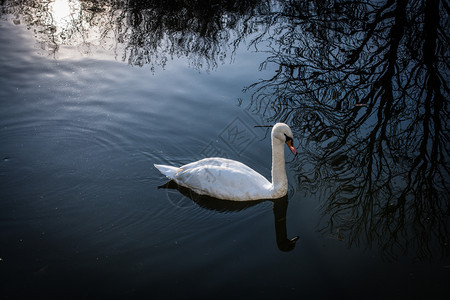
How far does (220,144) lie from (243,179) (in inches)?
55.6

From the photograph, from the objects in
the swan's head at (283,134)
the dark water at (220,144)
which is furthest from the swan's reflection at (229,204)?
the swan's head at (283,134)

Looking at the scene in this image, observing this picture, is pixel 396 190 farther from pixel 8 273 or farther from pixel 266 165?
pixel 8 273

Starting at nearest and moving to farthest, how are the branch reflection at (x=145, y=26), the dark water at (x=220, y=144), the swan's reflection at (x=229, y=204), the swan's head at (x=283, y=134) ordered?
the dark water at (x=220, y=144) < the swan's reflection at (x=229, y=204) < the swan's head at (x=283, y=134) < the branch reflection at (x=145, y=26)

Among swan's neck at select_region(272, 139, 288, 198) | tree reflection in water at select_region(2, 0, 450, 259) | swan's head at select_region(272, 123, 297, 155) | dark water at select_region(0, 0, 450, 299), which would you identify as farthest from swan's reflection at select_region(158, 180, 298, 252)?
swan's head at select_region(272, 123, 297, 155)

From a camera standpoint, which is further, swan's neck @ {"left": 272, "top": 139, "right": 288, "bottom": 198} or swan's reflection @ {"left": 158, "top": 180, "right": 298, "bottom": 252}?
swan's neck @ {"left": 272, "top": 139, "right": 288, "bottom": 198}

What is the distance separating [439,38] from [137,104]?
7.57 meters

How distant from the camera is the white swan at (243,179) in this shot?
618cm

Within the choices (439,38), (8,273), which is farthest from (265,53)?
(8,273)

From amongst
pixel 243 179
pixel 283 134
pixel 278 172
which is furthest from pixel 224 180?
pixel 283 134

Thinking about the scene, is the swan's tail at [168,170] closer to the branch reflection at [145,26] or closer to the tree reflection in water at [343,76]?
the tree reflection in water at [343,76]

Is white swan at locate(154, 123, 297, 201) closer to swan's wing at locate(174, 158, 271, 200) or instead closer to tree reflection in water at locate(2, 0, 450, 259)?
swan's wing at locate(174, 158, 271, 200)

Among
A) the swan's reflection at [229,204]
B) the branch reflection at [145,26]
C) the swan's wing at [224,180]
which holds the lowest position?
the swan's reflection at [229,204]

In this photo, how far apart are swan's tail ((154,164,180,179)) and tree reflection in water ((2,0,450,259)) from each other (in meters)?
1.96

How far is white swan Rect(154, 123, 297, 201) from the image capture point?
20.3 feet
